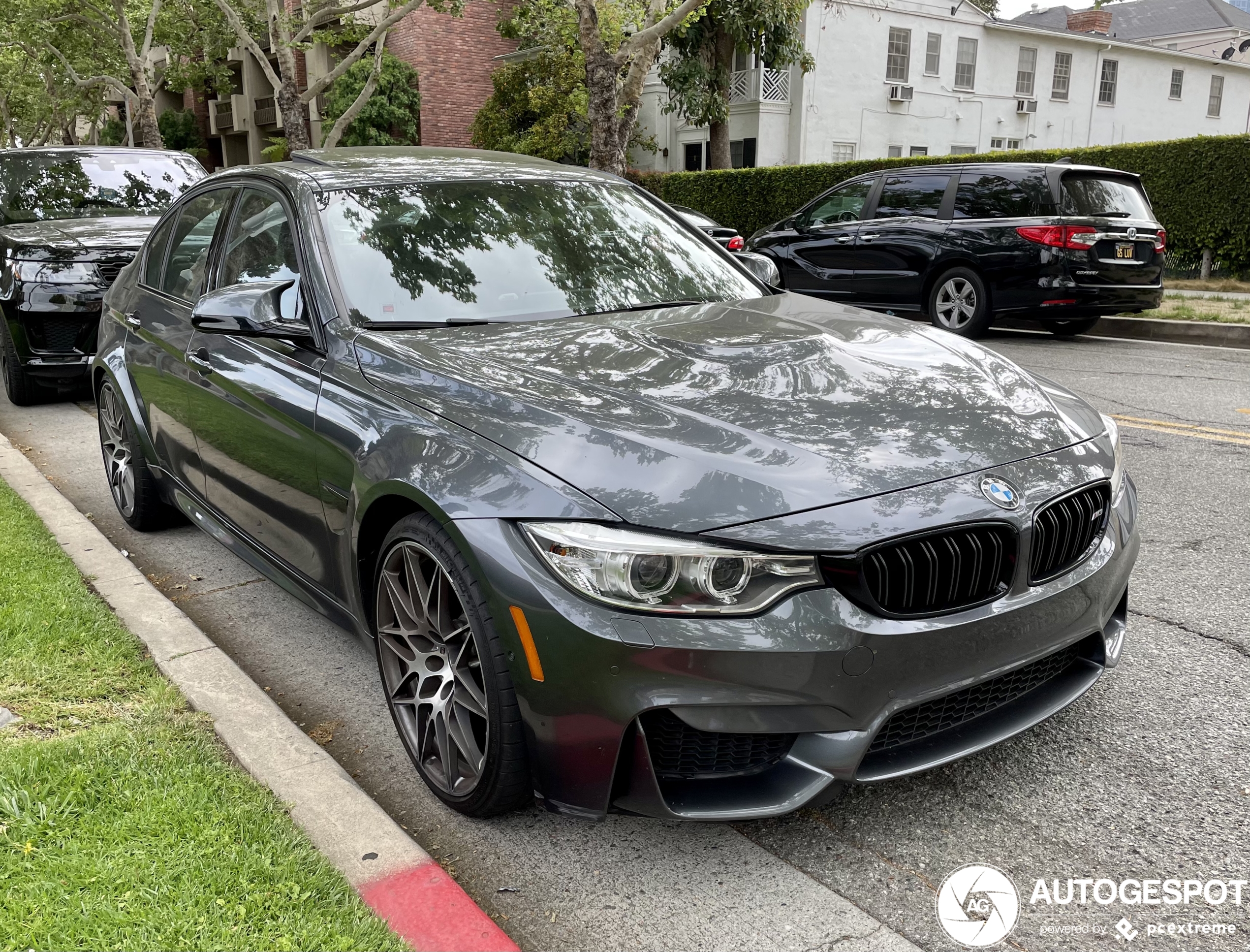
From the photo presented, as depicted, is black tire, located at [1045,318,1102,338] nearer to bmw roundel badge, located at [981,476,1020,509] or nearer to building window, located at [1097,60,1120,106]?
bmw roundel badge, located at [981,476,1020,509]

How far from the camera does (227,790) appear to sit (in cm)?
275

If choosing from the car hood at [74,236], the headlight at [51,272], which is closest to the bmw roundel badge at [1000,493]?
the car hood at [74,236]

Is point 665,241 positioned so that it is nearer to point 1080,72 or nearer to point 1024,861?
point 1024,861

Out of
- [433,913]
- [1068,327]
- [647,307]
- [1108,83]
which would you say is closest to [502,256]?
[647,307]

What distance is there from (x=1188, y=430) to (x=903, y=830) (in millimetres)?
5182

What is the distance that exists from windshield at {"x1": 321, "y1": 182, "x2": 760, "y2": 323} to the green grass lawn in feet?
→ 4.59

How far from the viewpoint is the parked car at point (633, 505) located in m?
2.30

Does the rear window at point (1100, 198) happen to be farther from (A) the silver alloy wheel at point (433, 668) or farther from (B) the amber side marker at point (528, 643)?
(B) the amber side marker at point (528, 643)

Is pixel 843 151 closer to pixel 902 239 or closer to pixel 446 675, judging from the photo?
pixel 902 239

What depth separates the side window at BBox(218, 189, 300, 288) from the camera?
3.68m

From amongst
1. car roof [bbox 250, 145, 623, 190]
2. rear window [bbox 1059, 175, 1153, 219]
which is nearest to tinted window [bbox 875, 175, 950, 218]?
rear window [bbox 1059, 175, 1153, 219]

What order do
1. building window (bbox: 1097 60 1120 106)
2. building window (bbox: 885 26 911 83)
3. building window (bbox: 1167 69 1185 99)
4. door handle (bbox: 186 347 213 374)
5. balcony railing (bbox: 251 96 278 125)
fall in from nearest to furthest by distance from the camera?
door handle (bbox: 186 347 213 374) < building window (bbox: 885 26 911 83) < building window (bbox: 1097 60 1120 106) < building window (bbox: 1167 69 1185 99) < balcony railing (bbox: 251 96 278 125)

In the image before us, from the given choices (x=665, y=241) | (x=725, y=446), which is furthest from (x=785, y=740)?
(x=665, y=241)

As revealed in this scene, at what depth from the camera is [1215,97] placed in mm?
37344
